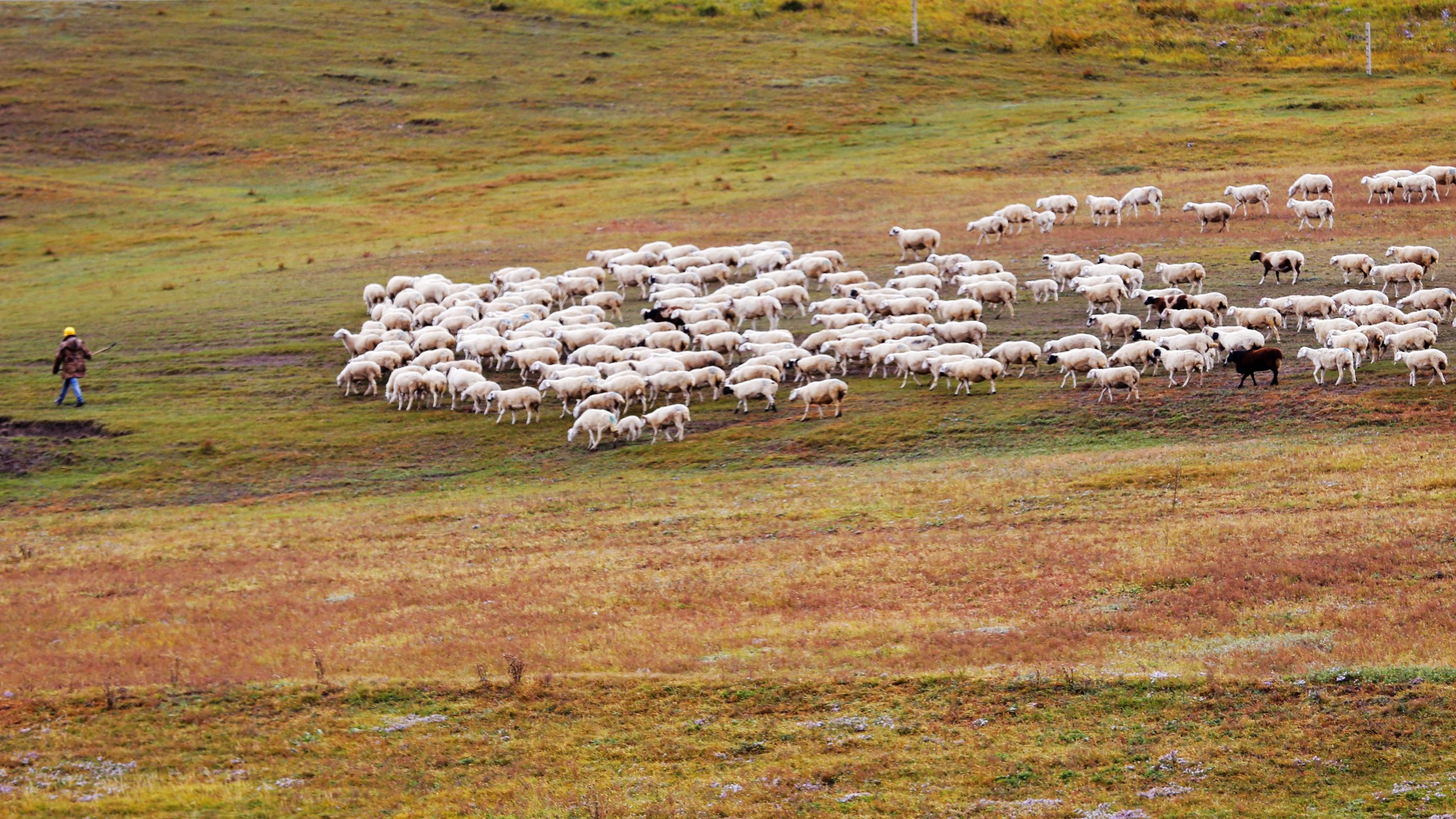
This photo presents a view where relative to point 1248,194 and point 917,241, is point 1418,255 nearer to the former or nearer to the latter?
point 1248,194

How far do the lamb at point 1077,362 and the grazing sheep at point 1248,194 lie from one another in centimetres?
1815

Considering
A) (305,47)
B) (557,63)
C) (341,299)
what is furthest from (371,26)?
(341,299)

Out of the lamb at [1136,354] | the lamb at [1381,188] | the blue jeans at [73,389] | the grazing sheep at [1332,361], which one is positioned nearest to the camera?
the grazing sheep at [1332,361]

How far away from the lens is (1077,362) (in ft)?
96.4

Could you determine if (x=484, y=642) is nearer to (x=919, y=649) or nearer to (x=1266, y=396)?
(x=919, y=649)

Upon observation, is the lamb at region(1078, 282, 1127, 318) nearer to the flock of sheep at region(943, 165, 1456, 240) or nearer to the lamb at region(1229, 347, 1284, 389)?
the lamb at region(1229, 347, 1284, 389)

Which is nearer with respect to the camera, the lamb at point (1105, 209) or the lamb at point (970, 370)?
the lamb at point (970, 370)

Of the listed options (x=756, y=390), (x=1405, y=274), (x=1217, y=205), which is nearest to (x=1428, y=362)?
(x=1405, y=274)

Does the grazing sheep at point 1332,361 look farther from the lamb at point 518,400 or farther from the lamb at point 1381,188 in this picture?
the lamb at point 1381,188

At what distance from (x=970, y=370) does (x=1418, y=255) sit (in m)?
12.5

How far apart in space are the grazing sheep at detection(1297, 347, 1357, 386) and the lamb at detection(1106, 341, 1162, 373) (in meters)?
2.79

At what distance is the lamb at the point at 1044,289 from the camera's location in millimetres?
37000

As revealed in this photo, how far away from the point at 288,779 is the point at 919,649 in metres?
6.91

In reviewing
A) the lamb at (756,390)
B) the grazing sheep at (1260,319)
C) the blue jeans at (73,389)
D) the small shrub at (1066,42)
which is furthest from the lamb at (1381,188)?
the small shrub at (1066,42)
